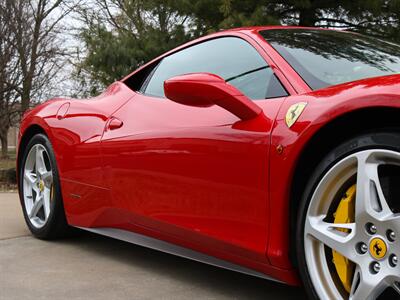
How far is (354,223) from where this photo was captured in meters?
1.89

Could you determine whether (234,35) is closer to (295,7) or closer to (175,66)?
(175,66)

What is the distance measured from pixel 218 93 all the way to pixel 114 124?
1102 mm

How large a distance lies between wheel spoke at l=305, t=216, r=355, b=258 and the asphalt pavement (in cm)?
Result: 68

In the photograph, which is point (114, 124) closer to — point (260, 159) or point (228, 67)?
point (228, 67)

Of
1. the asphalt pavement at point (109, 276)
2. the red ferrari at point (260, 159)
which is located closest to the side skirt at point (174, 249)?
the red ferrari at point (260, 159)

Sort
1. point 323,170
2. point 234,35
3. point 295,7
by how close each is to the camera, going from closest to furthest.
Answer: point 323,170, point 234,35, point 295,7

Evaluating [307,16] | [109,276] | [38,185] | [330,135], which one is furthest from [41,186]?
[307,16]

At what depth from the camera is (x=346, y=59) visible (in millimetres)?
2566

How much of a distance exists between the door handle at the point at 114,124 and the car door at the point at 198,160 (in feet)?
0.06

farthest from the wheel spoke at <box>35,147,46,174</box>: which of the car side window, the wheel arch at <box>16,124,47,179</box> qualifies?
the car side window

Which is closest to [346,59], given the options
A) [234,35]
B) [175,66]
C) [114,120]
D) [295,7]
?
[234,35]

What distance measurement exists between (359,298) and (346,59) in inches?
47.1

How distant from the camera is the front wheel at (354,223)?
1.79m

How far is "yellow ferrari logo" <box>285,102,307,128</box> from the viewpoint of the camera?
82.7 inches
